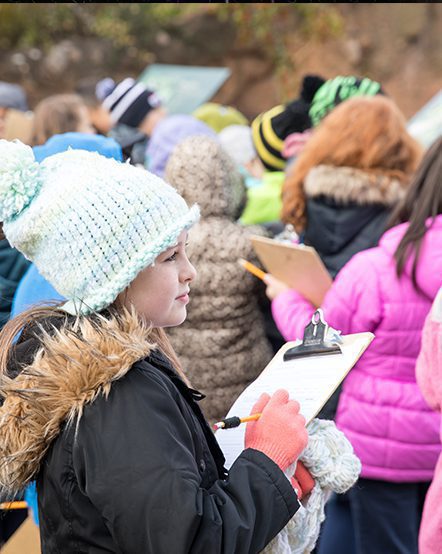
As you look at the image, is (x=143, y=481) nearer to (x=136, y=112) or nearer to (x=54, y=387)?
(x=54, y=387)

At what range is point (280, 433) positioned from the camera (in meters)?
1.58

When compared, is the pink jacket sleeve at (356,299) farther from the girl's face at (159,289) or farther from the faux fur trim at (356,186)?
the girl's face at (159,289)

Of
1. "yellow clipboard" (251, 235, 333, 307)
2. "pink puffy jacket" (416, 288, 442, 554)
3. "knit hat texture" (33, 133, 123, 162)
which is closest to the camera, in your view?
"pink puffy jacket" (416, 288, 442, 554)

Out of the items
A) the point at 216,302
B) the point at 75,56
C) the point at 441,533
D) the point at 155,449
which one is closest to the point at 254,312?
the point at 216,302

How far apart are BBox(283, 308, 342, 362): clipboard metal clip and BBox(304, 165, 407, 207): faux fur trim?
1201mm

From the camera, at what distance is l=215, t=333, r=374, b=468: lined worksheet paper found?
5.37 feet

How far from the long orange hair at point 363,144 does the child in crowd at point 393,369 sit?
40 centimetres

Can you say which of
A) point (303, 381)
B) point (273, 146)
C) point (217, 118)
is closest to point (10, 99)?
point (217, 118)

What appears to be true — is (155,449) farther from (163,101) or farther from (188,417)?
(163,101)

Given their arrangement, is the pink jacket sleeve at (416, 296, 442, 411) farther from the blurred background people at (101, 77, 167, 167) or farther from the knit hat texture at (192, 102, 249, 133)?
the knit hat texture at (192, 102, 249, 133)

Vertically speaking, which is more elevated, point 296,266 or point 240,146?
point 296,266

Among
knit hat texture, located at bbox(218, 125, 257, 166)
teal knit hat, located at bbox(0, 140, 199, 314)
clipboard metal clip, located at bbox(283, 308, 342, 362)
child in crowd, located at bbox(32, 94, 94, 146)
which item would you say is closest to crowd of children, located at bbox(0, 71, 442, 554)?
teal knit hat, located at bbox(0, 140, 199, 314)

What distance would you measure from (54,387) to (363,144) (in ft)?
6.21

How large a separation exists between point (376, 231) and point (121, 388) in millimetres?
1743
